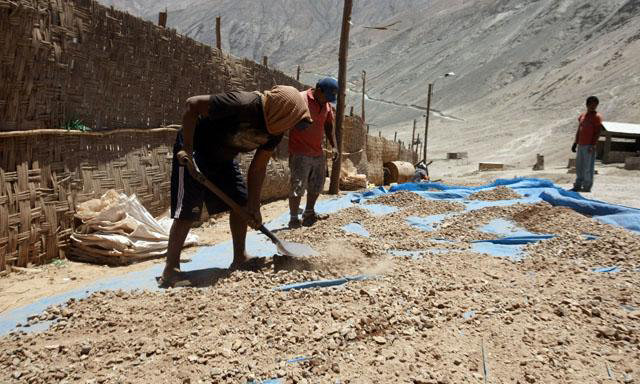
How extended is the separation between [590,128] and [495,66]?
3824 centimetres

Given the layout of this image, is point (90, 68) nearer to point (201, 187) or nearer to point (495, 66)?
point (201, 187)

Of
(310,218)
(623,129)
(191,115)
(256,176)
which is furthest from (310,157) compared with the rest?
(623,129)

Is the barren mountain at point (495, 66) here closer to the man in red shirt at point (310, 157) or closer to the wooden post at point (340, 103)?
the wooden post at point (340, 103)

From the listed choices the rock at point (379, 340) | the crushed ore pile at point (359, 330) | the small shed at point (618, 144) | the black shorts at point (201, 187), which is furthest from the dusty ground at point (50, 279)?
the small shed at point (618, 144)

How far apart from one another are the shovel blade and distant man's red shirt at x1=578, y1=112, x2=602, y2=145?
5.95 metres

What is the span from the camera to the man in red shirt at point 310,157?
4.62 m

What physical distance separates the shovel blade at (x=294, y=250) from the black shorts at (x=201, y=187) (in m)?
0.37

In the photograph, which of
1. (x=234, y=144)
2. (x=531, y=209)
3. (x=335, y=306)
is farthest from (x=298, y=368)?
(x=531, y=209)

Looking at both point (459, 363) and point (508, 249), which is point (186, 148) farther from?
point (508, 249)

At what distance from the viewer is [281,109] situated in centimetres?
280

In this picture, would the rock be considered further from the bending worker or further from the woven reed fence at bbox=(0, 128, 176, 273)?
the woven reed fence at bbox=(0, 128, 176, 273)

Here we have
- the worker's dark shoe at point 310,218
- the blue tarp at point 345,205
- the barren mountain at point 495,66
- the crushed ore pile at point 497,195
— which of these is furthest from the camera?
the barren mountain at point 495,66

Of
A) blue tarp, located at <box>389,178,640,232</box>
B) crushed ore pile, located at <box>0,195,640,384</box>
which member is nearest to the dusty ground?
crushed ore pile, located at <box>0,195,640,384</box>

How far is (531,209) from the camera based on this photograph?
4.99 metres
